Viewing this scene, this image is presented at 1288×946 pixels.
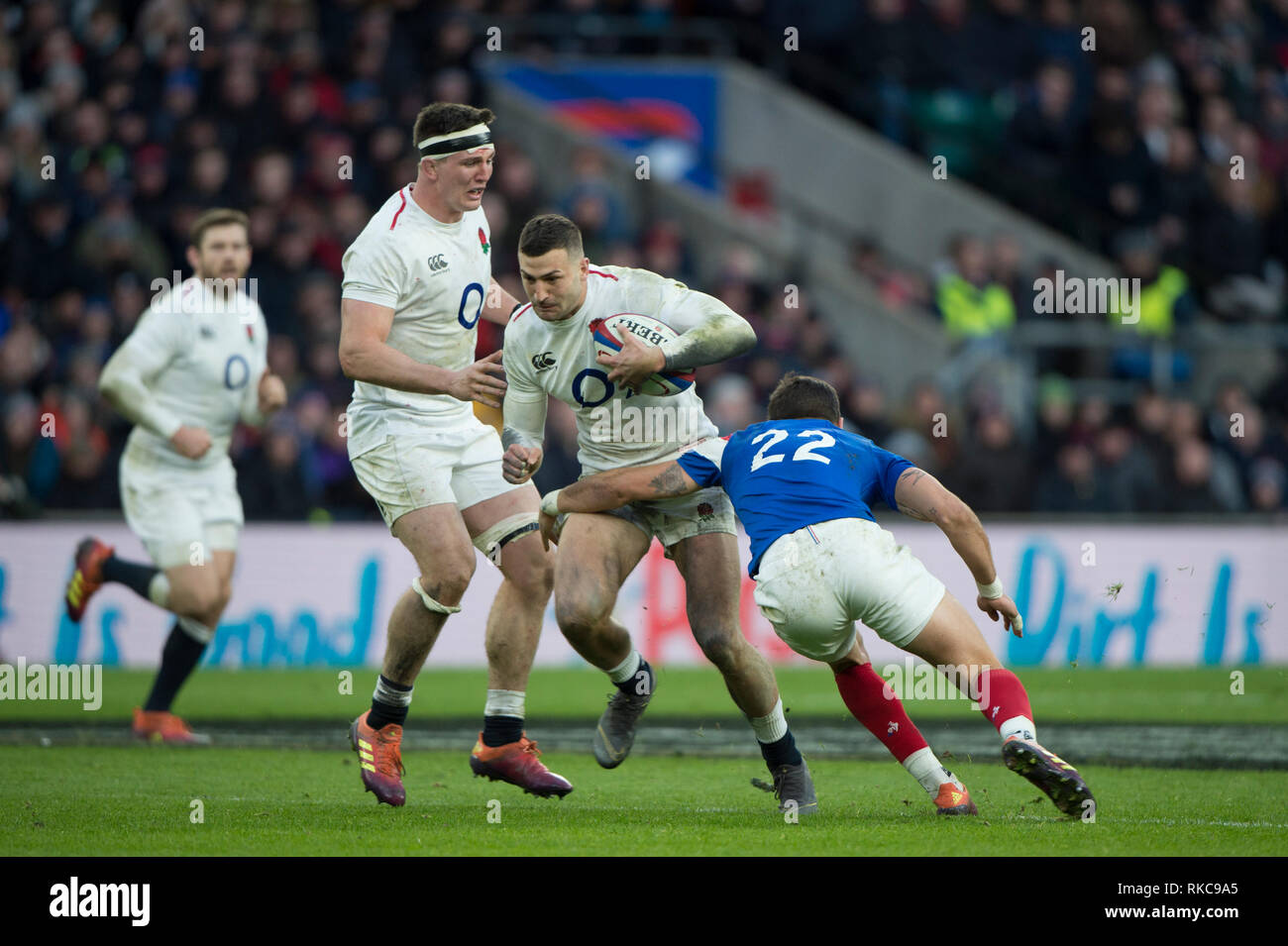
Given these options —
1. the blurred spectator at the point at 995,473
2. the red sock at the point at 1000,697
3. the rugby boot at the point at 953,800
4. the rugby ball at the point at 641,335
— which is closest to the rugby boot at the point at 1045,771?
the red sock at the point at 1000,697

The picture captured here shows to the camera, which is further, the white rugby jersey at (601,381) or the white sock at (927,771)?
the white rugby jersey at (601,381)

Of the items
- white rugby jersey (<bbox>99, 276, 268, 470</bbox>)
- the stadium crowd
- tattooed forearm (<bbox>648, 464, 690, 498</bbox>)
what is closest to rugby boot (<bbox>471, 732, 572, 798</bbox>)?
tattooed forearm (<bbox>648, 464, 690, 498</bbox>)

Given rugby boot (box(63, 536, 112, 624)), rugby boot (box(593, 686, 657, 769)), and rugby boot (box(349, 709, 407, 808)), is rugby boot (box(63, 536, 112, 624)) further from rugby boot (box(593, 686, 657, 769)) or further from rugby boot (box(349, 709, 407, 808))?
rugby boot (box(593, 686, 657, 769))

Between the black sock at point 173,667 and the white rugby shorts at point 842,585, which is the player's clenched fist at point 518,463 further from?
the black sock at point 173,667

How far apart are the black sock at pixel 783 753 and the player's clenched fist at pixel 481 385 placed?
6.02 ft

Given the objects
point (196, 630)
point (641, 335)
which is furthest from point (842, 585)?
point (196, 630)

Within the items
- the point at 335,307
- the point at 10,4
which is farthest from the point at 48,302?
the point at 10,4

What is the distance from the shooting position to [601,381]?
749 cm

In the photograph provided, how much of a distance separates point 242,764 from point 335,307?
9304mm

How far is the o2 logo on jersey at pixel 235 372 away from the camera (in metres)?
10.5

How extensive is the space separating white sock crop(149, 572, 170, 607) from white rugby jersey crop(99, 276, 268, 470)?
69 cm

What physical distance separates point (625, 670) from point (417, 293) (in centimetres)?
193

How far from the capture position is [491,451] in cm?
803

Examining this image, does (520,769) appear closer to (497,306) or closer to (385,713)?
(385,713)
